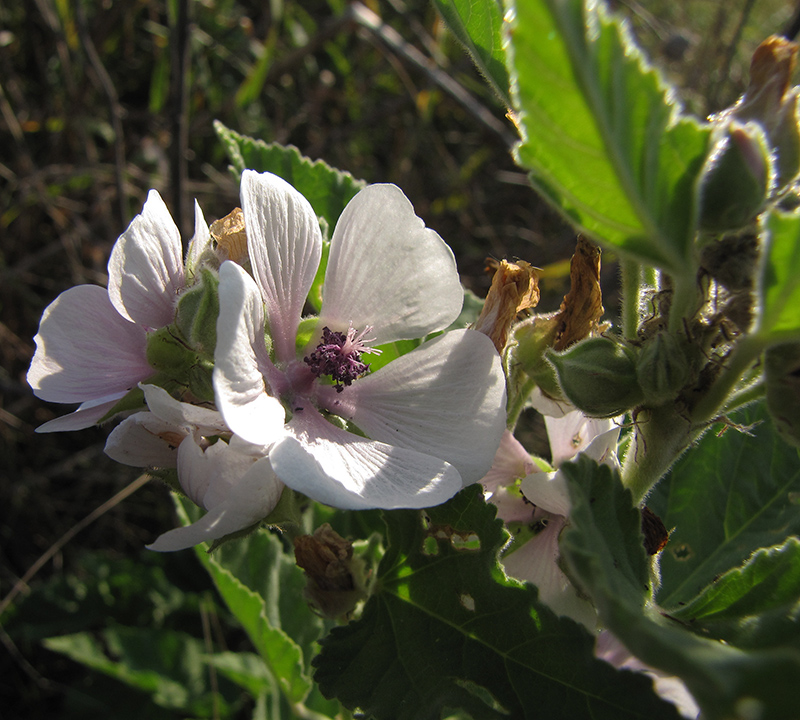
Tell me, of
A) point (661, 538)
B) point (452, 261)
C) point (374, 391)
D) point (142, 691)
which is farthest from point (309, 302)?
point (142, 691)

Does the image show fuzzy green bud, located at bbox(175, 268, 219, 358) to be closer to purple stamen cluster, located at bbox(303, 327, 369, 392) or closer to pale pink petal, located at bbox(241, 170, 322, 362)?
pale pink petal, located at bbox(241, 170, 322, 362)

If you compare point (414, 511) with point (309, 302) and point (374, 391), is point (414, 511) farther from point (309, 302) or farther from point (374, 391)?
point (309, 302)

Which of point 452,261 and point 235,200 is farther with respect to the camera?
point 235,200

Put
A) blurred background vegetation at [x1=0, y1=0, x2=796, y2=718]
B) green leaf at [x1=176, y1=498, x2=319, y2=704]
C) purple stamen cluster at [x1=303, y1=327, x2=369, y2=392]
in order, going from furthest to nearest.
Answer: blurred background vegetation at [x1=0, y1=0, x2=796, y2=718] < green leaf at [x1=176, y1=498, x2=319, y2=704] < purple stamen cluster at [x1=303, y1=327, x2=369, y2=392]

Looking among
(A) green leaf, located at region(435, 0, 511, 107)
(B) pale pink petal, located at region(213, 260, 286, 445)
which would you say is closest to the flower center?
(B) pale pink petal, located at region(213, 260, 286, 445)

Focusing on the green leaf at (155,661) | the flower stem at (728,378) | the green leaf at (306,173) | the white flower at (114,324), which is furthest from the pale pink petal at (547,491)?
the green leaf at (155,661)

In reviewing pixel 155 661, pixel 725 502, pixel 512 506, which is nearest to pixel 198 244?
pixel 512 506

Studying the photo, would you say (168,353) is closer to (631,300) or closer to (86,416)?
(86,416)

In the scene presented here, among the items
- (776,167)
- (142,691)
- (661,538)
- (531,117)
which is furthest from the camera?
(142,691)
